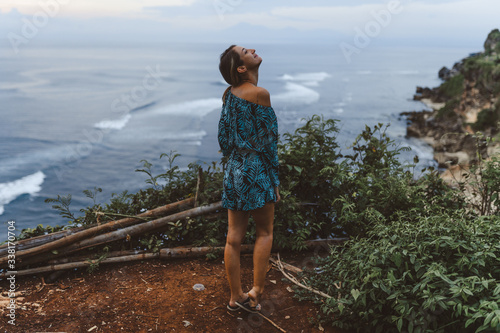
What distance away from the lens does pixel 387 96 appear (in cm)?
4900

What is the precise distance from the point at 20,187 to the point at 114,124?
12346mm

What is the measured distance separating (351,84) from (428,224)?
5735 cm

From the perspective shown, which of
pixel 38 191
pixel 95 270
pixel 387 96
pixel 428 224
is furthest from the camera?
pixel 387 96

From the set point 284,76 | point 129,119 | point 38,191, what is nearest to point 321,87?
point 284,76

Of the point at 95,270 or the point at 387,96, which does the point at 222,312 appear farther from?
the point at 387,96

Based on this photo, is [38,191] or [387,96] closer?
[38,191]

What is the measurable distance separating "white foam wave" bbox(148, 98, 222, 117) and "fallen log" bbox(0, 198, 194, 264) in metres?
24.4

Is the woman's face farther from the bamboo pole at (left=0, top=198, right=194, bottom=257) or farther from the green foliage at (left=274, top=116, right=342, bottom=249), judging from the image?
the bamboo pole at (left=0, top=198, right=194, bottom=257)

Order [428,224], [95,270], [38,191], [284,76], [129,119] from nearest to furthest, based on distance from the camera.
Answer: [428,224] → [95,270] → [38,191] → [129,119] → [284,76]

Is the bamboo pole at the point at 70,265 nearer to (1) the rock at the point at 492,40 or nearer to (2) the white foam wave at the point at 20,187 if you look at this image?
(2) the white foam wave at the point at 20,187

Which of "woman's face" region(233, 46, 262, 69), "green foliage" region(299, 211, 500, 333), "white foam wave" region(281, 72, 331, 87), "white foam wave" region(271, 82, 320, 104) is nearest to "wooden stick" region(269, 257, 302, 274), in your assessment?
"green foliage" region(299, 211, 500, 333)

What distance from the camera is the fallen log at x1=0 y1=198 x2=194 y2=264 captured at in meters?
4.28

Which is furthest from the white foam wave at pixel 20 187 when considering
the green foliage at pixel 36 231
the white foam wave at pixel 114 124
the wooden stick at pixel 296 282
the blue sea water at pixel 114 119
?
the wooden stick at pixel 296 282

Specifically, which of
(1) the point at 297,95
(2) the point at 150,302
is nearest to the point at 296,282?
(2) the point at 150,302
